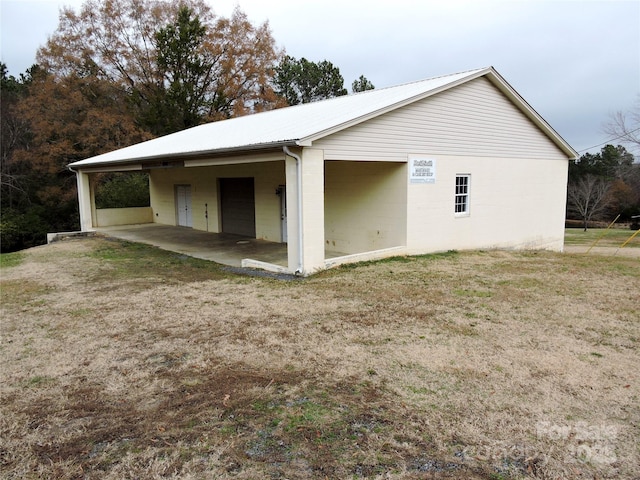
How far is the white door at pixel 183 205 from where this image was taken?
68.5ft

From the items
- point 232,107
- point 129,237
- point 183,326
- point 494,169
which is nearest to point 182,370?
point 183,326

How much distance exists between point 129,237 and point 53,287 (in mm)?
9029

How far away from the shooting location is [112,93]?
30375mm

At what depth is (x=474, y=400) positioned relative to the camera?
427cm

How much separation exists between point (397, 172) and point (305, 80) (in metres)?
28.7

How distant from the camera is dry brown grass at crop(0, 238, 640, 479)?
343 centimetres

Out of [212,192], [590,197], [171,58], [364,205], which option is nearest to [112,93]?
[171,58]

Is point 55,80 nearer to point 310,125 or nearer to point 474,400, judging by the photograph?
point 310,125

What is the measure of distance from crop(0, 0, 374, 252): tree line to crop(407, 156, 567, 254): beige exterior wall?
60.6ft

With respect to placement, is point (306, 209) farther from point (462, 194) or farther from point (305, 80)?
point (305, 80)

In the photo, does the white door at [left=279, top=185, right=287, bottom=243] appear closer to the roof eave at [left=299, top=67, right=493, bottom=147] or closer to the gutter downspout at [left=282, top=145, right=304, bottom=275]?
the roof eave at [left=299, top=67, right=493, bottom=147]

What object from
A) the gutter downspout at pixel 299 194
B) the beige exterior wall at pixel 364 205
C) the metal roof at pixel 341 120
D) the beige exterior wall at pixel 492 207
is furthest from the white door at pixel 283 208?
the gutter downspout at pixel 299 194

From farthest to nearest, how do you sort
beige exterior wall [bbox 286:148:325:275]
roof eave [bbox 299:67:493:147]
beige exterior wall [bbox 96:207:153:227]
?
beige exterior wall [bbox 96:207:153:227] < beige exterior wall [bbox 286:148:325:275] < roof eave [bbox 299:67:493:147]

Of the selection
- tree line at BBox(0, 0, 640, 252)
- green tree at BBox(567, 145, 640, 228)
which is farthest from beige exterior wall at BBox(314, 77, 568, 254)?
green tree at BBox(567, 145, 640, 228)
